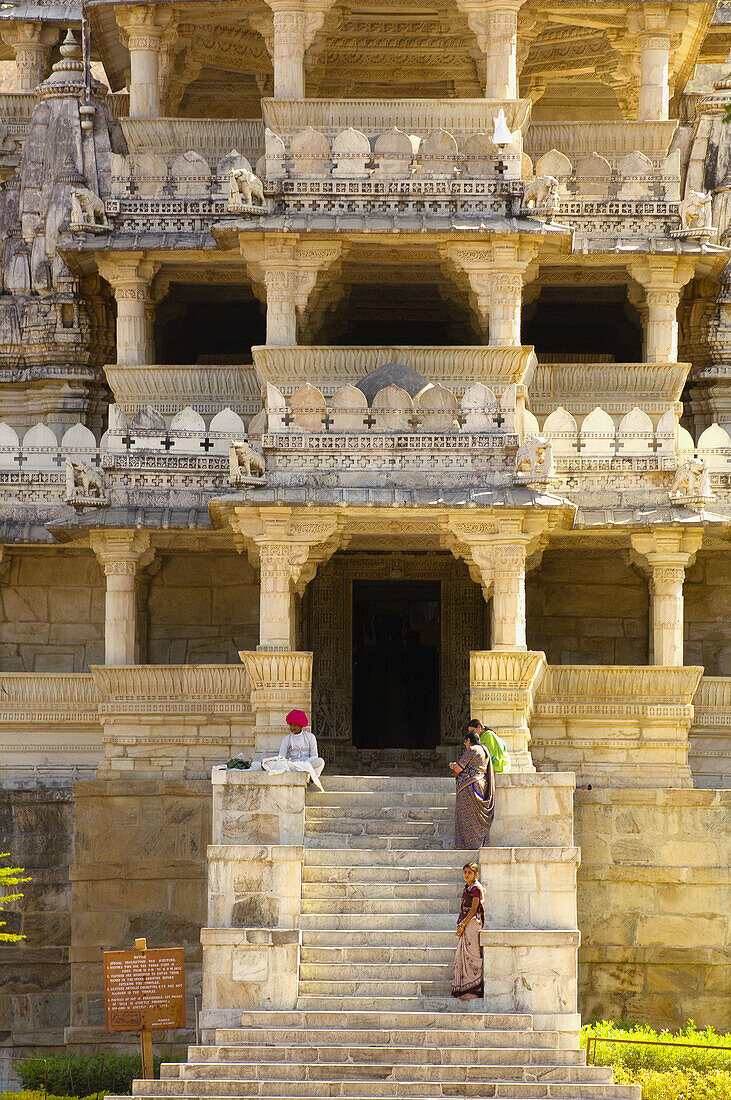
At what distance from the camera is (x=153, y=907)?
24.7 meters

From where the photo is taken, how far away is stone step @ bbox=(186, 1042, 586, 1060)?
63.1ft

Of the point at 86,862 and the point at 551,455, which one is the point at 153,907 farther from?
the point at 551,455

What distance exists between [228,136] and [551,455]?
23.5 feet

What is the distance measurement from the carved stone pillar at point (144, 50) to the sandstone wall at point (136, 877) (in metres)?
9.50

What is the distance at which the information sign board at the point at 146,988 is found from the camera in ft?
67.5

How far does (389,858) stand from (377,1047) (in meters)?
2.68

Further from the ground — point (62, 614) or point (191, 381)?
point (191, 381)

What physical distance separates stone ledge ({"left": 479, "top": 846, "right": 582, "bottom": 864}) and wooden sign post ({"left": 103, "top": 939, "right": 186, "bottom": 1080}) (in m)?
3.40

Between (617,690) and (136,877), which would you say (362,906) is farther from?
(617,690)

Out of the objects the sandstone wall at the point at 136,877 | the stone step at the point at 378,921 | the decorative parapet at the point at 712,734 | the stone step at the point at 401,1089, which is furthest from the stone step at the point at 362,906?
the decorative parapet at the point at 712,734

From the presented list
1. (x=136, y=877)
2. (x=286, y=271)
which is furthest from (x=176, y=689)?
(x=286, y=271)

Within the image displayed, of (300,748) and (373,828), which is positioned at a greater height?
(300,748)

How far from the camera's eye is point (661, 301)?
27047 millimetres

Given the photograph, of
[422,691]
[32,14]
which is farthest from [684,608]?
[32,14]
